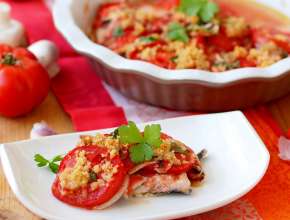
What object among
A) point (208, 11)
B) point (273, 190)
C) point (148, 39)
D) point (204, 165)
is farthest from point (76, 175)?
point (208, 11)

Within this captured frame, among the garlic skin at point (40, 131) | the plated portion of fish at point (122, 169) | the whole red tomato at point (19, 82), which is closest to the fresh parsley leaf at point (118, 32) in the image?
the whole red tomato at point (19, 82)

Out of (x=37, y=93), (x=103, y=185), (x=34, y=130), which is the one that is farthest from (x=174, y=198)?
(x=37, y=93)

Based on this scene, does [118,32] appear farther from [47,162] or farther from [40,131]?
[47,162]

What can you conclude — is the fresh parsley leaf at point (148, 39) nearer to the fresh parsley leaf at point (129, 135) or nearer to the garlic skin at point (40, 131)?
the garlic skin at point (40, 131)

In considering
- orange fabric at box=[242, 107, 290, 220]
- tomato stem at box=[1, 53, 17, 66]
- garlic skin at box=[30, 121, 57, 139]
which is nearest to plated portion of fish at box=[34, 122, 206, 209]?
orange fabric at box=[242, 107, 290, 220]

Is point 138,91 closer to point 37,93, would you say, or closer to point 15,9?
point 37,93

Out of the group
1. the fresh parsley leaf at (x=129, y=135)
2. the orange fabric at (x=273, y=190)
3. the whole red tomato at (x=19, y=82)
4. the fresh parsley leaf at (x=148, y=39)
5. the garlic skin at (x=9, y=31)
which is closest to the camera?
the fresh parsley leaf at (x=129, y=135)

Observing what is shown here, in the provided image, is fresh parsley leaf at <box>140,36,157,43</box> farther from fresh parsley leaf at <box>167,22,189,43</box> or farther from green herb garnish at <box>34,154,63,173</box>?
green herb garnish at <box>34,154,63,173</box>
